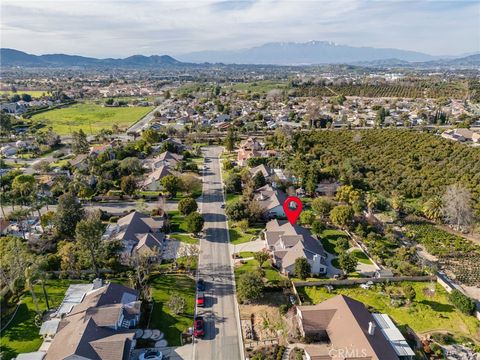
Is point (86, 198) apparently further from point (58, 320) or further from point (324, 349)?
point (324, 349)

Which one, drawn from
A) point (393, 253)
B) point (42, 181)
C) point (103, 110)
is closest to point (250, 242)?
point (393, 253)

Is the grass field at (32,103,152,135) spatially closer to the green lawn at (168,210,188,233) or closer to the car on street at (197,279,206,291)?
the green lawn at (168,210,188,233)

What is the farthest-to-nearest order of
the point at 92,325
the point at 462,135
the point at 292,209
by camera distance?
the point at 462,135, the point at 292,209, the point at 92,325

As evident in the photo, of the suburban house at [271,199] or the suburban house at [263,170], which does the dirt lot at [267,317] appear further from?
the suburban house at [263,170]

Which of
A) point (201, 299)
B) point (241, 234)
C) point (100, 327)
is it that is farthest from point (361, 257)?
point (100, 327)

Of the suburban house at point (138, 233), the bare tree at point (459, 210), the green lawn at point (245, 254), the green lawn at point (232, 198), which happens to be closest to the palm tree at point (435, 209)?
the bare tree at point (459, 210)

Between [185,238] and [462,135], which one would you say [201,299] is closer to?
[185,238]

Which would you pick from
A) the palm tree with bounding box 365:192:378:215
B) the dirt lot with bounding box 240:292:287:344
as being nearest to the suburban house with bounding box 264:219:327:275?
the dirt lot with bounding box 240:292:287:344
